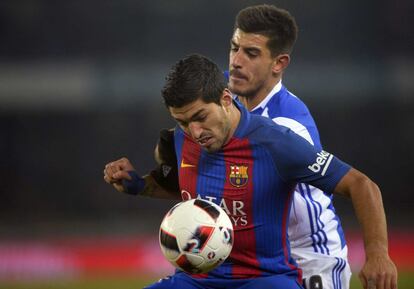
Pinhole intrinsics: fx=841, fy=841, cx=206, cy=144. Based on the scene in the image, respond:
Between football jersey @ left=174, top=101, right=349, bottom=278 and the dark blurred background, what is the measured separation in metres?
7.84

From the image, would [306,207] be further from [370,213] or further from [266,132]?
[370,213]

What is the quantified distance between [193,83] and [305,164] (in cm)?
59

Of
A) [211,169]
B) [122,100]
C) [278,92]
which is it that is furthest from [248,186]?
[122,100]

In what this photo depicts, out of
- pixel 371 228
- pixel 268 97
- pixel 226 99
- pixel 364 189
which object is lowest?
pixel 371 228

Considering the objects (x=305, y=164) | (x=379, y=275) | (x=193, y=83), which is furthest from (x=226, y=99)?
(x=379, y=275)

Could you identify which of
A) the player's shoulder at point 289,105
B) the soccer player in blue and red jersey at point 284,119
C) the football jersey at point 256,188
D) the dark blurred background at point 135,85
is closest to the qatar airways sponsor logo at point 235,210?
the football jersey at point 256,188

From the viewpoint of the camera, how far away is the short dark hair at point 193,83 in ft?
11.8

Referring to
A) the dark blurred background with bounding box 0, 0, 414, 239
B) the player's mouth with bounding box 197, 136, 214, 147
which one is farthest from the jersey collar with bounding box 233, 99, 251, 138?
the dark blurred background with bounding box 0, 0, 414, 239

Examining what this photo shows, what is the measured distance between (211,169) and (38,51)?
9.11 meters

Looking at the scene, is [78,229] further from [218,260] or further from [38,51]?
[218,260]

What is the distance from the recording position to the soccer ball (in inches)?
134

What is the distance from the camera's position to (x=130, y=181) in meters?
4.19

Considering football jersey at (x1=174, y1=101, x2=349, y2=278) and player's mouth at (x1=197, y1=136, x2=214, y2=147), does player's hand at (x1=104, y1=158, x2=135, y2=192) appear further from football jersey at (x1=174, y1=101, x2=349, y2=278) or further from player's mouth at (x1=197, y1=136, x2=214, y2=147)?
player's mouth at (x1=197, y1=136, x2=214, y2=147)

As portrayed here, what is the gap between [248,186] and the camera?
3.71m
